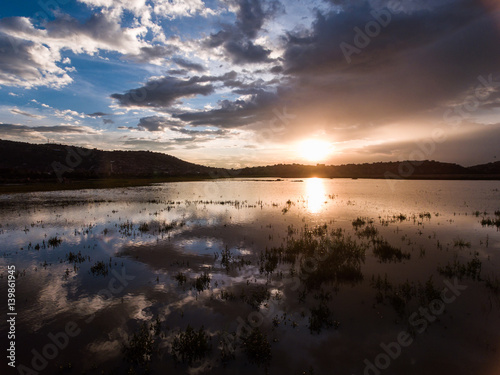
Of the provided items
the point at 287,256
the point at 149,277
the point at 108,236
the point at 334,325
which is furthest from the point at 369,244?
the point at 108,236

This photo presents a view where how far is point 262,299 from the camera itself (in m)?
9.48

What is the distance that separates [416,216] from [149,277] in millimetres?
26138

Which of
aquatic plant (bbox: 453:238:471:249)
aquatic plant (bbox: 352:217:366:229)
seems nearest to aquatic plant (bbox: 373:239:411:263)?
aquatic plant (bbox: 453:238:471:249)

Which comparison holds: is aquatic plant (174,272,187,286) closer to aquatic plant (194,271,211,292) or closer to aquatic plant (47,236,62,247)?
aquatic plant (194,271,211,292)

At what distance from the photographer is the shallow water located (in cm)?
648

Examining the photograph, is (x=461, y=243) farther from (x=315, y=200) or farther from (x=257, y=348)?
(x=315, y=200)

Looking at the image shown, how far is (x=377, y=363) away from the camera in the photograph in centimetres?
638

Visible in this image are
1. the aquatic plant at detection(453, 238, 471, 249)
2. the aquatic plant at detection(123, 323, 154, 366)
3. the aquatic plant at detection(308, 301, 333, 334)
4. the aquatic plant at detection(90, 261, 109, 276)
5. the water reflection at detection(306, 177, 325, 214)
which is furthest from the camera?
the water reflection at detection(306, 177, 325, 214)

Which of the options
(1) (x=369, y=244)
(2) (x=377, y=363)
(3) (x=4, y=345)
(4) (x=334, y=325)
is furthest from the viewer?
(1) (x=369, y=244)

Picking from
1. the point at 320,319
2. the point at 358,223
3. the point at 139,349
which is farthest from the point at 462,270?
the point at 139,349

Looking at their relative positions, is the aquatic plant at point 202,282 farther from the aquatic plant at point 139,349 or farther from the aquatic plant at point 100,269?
the aquatic plant at point 100,269

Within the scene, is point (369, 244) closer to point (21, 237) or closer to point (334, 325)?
point (334, 325)

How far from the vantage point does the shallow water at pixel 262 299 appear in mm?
6480

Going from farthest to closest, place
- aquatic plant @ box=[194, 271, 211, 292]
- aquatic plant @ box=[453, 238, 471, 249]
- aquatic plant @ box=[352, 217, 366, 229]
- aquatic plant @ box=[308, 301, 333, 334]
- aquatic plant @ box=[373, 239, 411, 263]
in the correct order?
1. aquatic plant @ box=[352, 217, 366, 229]
2. aquatic plant @ box=[453, 238, 471, 249]
3. aquatic plant @ box=[373, 239, 411, 263]
4. aquatic plant @ box=[194, 271, 211, 292]
5. aquatic plant @ box=[308, 301, 333, 334]
